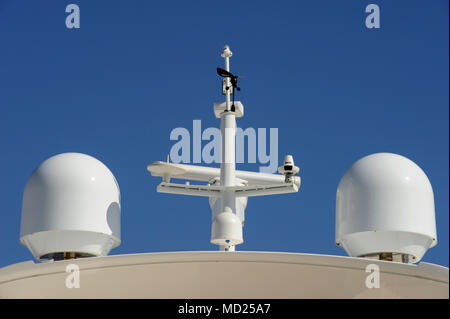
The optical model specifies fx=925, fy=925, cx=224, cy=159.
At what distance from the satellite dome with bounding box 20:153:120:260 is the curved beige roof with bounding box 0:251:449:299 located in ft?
5.97

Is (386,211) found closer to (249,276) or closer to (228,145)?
(249,276)

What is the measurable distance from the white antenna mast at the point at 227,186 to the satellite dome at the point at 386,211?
1809mm

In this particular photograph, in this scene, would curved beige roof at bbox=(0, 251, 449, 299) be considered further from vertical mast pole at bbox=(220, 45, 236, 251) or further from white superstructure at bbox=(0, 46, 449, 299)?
vertical mast pole at bbox=(220, 45, 236, 251)

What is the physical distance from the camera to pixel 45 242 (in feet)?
41.2

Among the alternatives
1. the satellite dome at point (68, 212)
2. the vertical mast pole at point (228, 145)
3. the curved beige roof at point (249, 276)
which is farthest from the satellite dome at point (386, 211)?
the satellite dome at point (68, 212)

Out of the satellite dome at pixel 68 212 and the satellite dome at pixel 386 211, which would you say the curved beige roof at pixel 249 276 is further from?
the satellite dome at pixel 386 211

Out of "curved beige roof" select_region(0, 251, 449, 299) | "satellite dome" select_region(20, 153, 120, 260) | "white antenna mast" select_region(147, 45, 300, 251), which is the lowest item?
"curved beige roof" select_region(0, 251, 449, 299)

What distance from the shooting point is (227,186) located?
1505cm

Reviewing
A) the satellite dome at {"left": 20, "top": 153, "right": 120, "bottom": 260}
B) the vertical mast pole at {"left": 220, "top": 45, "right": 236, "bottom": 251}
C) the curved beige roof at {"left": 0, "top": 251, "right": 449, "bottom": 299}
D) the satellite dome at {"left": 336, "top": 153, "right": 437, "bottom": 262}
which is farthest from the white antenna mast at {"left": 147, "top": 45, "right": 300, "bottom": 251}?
the curved beige roof at {"left": 0, "top": 251, "right": 449, "bottom": 299}

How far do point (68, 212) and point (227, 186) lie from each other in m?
3.39

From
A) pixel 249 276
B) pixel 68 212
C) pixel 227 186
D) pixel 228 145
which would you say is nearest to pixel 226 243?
pixel 227 186

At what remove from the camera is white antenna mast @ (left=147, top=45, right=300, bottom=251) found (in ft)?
45.4

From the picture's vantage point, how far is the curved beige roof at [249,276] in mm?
10328
